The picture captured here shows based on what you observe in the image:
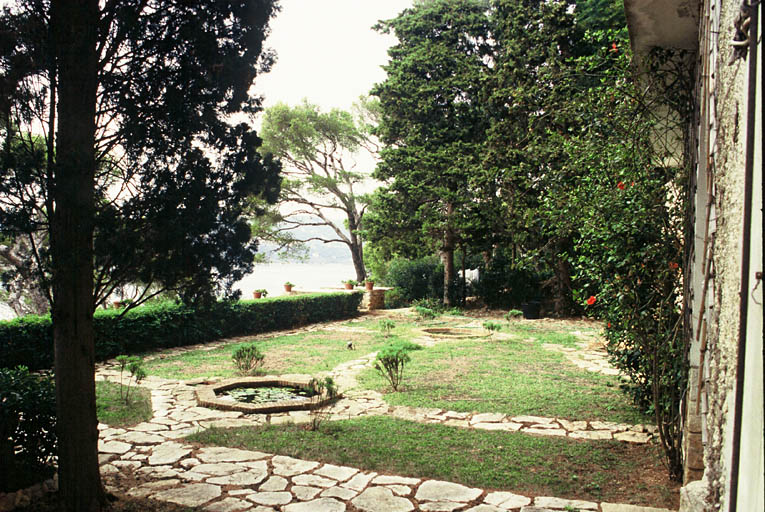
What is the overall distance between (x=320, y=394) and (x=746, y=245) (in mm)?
5908

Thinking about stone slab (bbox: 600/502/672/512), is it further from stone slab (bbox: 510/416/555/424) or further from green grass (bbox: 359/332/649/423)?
green grass (bbox: 359/332/649/423)

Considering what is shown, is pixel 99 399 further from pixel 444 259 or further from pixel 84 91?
pixel 444 259

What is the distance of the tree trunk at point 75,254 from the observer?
339cm

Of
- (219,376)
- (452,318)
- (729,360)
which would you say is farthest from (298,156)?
(729,360)

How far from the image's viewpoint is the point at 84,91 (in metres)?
3.50

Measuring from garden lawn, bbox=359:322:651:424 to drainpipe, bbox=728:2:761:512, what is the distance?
4761 millimetres

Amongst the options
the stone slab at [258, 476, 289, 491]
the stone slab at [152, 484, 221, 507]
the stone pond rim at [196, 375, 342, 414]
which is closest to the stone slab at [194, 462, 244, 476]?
the stone slab at [152, 484, 221, 507]

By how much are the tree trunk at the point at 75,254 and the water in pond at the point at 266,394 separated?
332cm

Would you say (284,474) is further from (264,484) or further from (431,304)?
(431,304)

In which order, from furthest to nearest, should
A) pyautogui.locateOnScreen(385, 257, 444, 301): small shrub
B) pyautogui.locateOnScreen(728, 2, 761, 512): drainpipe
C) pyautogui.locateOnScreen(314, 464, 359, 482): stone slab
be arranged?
pyautogui.locateOnScreen(385, 257, 444, 301): small shrub < pyautogui.locateOnScreen(314, 464, 359, 482): stone slab < pyautogui.locateOnScreen(728, 2, 761, 512): drainpipe

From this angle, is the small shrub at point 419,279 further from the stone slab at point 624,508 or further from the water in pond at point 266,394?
the stone slab at point 624,508

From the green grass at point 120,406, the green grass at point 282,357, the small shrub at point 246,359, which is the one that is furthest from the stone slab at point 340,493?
the small shrub at point 246,359

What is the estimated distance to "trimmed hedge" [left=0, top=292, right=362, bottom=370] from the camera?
27.7 ft

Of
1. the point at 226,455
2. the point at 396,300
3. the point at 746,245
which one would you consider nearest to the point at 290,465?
the point at 226,455
